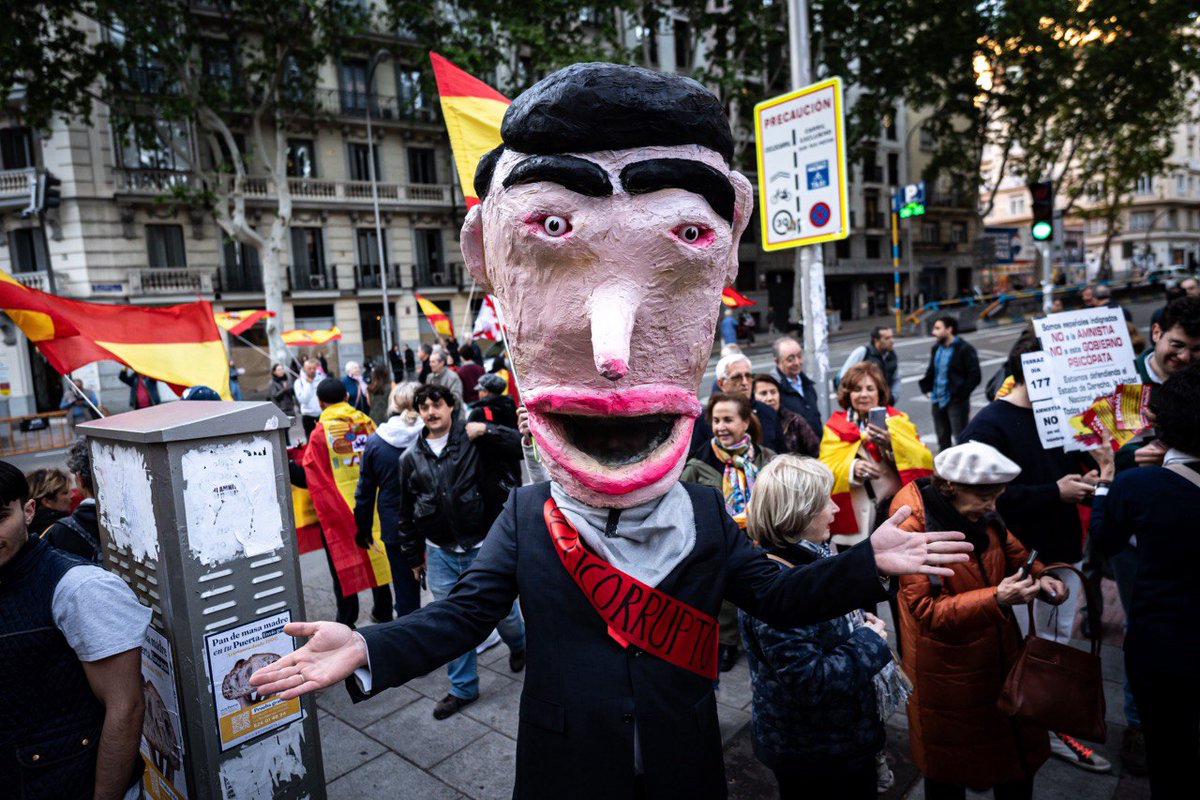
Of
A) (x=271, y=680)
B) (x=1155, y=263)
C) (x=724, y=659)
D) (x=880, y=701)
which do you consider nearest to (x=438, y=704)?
(x=724, y=659)

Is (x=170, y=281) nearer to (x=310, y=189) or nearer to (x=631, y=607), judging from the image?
(x=310, y=189)

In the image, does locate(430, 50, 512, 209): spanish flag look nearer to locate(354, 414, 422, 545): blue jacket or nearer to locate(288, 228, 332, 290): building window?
locate(354, 414, 422, 545): blue jacket

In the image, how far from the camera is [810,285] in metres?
5.59

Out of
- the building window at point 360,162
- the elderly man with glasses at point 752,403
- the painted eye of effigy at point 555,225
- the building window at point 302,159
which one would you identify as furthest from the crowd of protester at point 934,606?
the building window at point 360,162

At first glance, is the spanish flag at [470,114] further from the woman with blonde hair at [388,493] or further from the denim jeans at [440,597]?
the denim jeans at [440,597]

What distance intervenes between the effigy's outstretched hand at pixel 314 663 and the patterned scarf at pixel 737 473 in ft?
8.57

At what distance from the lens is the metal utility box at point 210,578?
2496mm

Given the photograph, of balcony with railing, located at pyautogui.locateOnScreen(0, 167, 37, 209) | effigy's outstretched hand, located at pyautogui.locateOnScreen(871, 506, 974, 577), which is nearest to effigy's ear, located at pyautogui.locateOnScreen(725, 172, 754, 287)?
effigy's outstretched hand, located at pyautogui.locateOnScreen(871, 506, 974, 577)

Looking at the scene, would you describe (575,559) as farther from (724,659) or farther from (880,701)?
(724,659)

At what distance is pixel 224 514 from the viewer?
258 cm

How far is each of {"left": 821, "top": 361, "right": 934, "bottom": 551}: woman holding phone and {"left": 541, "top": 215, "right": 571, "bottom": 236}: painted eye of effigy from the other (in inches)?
96.9

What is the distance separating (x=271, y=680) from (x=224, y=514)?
1.26 meters

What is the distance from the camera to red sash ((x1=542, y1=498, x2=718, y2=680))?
5.91ft

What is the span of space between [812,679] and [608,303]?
4.45ft
